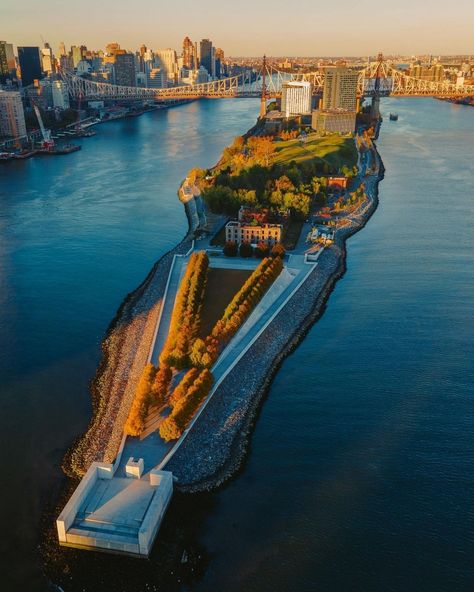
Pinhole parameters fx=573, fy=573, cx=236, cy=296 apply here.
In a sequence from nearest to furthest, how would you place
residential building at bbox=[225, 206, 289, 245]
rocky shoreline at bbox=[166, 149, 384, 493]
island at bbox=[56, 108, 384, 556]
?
island at bbox=[56, 108, 384, 556] → rocky shoreline at bbox=[166, 149, 384, 493] → residential building at bbox=[225, 206, 289, 245]

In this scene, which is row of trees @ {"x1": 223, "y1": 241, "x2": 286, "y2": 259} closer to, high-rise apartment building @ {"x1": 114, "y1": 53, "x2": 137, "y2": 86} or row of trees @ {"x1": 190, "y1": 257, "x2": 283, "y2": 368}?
row of trees @ {"x1": 190, "y1": 257, "x2": 283, "y2": 368}

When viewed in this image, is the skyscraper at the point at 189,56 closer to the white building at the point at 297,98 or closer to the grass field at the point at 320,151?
the white building at the point at 297,98

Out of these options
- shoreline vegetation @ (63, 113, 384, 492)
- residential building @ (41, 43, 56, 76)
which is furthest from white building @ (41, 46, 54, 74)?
shoreline vegetation @ (63, 113, 384, 492)

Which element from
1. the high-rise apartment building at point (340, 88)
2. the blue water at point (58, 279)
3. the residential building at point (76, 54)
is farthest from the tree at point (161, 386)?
the residential building at point (76, 54)

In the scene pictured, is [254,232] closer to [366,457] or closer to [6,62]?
[366,457]

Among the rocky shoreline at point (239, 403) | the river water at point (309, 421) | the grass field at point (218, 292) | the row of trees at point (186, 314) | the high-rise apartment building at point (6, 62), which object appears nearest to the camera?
the river water at point (309, 421)

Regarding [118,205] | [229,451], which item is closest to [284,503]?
[229,451]
